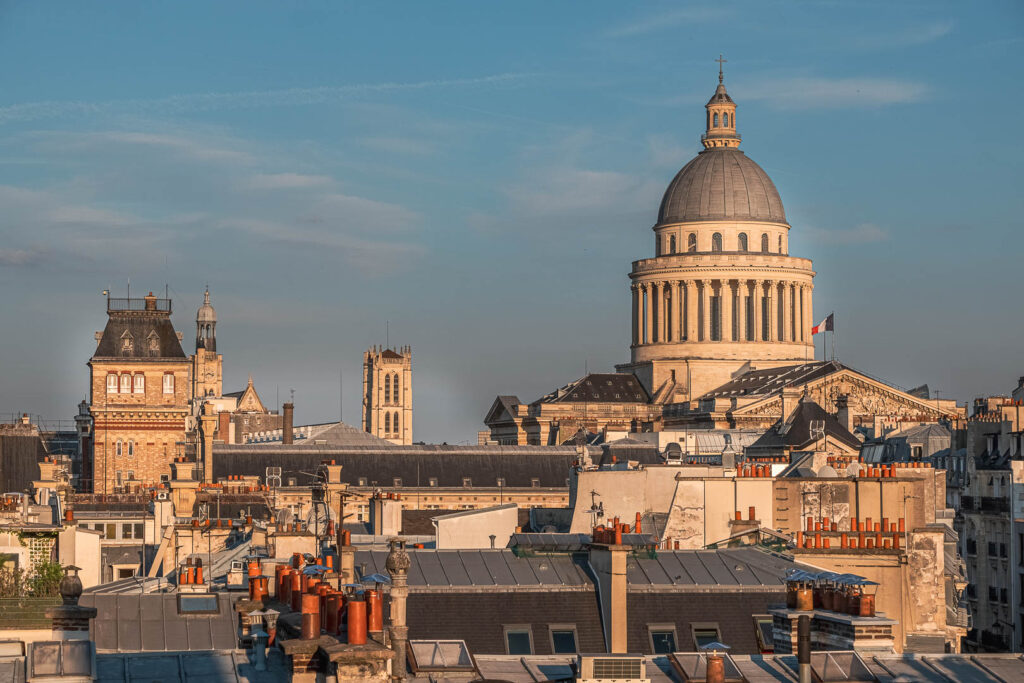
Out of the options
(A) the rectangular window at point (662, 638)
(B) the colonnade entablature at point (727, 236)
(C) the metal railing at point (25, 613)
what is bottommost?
(A) the rectangular window at point (662, 638)

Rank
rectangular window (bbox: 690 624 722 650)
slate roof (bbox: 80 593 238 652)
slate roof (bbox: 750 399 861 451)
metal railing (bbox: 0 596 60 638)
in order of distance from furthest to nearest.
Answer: slate roof (bbox: 750 399 861 451) → rectangular window (bbox: 690 624 722 650) → slate roof (bbox: 80 593 238 652) → metal railing (bbox: 0 596 60 638)

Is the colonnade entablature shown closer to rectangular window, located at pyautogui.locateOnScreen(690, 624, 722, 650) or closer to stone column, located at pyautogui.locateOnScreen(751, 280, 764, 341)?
stone column, located at pyautogui.locateOnScreen(751, 280, 764, 341)

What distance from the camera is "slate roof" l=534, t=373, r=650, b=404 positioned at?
18862 cm

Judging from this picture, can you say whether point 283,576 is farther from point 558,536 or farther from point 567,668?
point 558,536

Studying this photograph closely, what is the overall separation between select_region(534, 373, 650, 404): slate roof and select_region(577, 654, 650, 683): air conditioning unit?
163564mm

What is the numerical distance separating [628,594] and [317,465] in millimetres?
76147

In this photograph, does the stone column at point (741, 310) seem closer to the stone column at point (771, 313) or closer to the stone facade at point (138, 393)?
the stone column at point (771, 313)

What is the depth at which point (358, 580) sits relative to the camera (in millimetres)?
32312

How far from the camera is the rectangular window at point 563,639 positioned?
105 feet

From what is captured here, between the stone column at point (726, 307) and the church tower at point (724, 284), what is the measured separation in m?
0.09

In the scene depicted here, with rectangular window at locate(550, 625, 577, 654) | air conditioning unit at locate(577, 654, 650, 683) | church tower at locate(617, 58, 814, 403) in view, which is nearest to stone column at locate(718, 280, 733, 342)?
church tower at locate(617, 58, 814, 403)

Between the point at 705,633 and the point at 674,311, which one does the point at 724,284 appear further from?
the point at 705,633

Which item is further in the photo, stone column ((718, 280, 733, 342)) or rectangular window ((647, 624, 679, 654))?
stone column ((718, 280, 733, 342))

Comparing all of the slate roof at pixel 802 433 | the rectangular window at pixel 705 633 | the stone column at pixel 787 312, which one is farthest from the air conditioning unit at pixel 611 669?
the stone column at pixel 787 312
